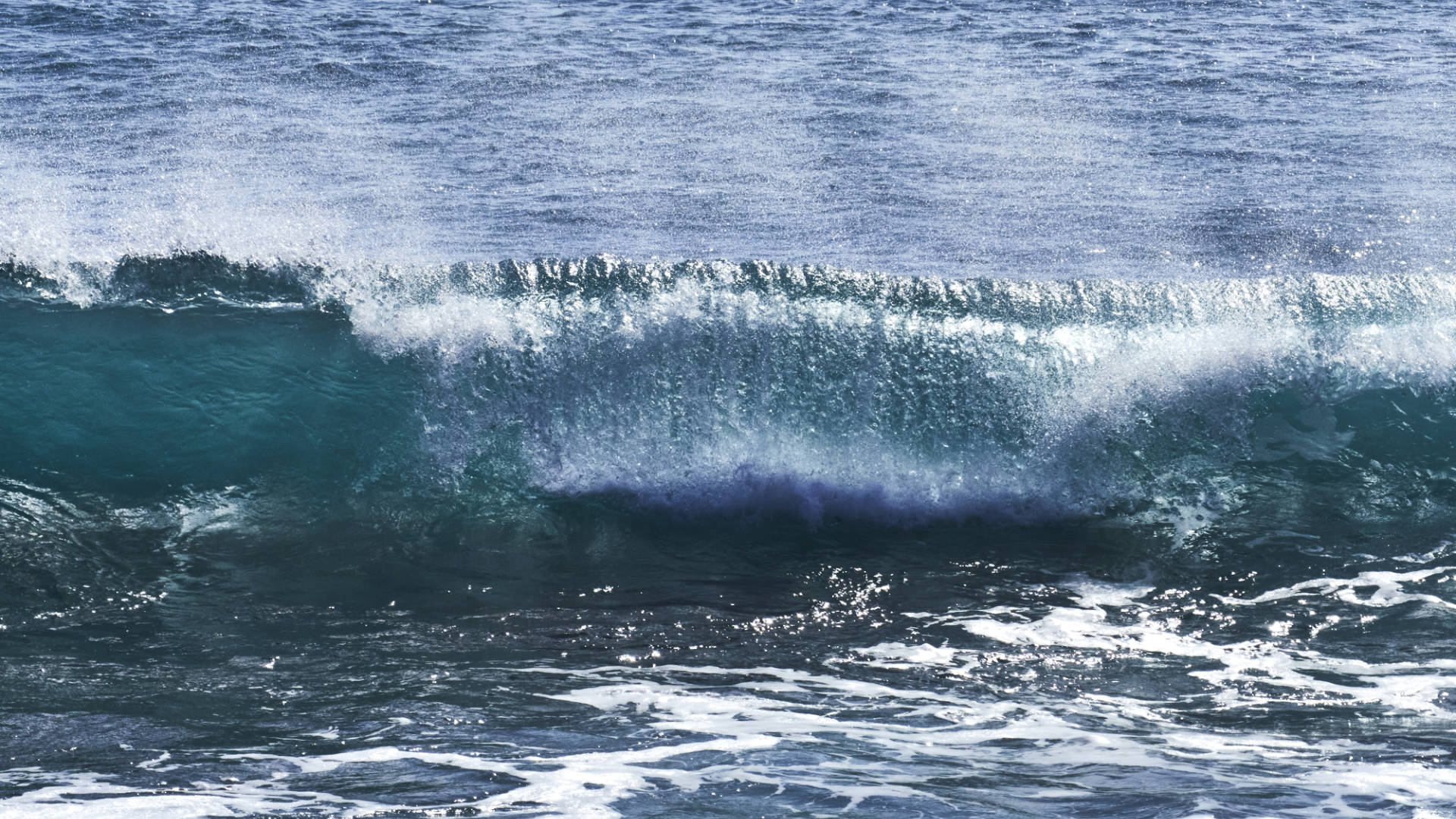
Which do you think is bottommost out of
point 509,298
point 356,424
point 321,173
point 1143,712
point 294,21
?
point 1143,712

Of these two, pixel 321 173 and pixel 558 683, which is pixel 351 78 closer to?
pixel 321 173

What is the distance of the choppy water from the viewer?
7137mm

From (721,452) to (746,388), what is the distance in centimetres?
55

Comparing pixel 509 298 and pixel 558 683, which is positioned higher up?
pixel 509 298

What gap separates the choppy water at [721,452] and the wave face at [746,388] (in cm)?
3

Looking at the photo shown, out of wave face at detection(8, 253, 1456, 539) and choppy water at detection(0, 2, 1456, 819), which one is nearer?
choppy water at detection(0, 2, 1456, 819)

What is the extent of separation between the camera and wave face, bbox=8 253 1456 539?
Result: 9.71 meters

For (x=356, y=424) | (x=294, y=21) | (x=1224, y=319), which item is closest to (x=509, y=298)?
(x=356, y=424)

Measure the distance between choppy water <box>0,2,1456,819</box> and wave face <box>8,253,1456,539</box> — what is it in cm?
3

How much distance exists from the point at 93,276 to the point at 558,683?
19.1 ft

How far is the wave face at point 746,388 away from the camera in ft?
31.9

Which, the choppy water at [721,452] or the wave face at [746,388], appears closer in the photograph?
the choppy water at [721,452]

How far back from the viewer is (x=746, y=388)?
9.98 m

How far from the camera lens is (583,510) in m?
9.55
